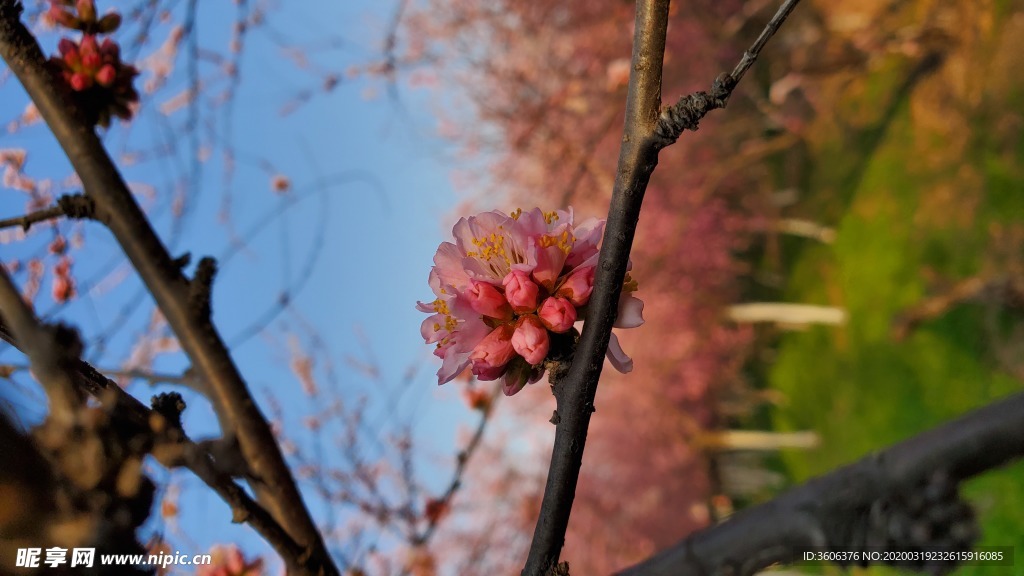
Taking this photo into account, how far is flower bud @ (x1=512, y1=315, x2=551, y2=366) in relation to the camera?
0.85 meters

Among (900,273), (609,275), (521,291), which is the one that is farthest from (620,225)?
(900,273)

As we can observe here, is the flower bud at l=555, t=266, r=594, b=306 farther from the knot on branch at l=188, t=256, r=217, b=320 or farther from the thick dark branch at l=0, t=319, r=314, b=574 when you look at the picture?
the knot on branch at l=188, t=256, r=217, b=320

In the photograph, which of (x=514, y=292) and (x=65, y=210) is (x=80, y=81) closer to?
(x=65, y=210)

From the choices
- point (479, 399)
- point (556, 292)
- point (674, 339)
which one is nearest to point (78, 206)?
point (556, 292)

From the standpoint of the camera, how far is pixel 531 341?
84cm

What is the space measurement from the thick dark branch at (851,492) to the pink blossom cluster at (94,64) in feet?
5.33

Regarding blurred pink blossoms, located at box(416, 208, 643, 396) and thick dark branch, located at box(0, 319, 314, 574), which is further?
blurred pink blossoms, located at box(416, 208, 643, 396)

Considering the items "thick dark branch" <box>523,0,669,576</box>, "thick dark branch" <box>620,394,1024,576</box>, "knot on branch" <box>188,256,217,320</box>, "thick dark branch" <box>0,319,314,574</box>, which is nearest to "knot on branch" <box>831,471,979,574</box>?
"thick dark branch" <box>620,394,1024,576</box>

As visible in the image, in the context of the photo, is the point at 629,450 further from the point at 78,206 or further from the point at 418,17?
the point at 78,206

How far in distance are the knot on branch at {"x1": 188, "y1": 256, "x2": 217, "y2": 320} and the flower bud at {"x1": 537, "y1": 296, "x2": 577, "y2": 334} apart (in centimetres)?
85

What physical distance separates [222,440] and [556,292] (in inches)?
25.9

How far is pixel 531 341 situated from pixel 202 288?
2.92 ft

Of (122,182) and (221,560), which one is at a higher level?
(122,182)

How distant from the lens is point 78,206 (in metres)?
1.35
